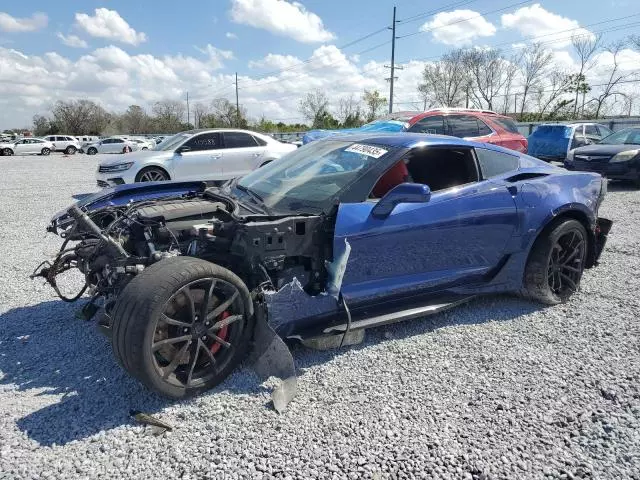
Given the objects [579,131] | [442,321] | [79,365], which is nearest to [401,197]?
[442,321]

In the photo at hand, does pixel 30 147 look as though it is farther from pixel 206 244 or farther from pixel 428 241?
pixel 428 241

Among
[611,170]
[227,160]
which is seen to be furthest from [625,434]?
[611,170]

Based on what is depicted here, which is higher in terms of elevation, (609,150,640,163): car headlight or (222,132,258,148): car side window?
(222,132,258,148): car side window

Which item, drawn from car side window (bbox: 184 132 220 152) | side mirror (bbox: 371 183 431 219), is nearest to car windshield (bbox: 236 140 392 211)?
side mirror (bbox: 371 183 431 219)

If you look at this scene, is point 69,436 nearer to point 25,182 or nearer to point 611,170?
point 611,170

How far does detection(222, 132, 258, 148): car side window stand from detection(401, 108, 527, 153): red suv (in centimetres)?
349

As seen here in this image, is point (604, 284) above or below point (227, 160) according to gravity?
below

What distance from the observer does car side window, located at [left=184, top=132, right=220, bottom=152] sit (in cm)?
994

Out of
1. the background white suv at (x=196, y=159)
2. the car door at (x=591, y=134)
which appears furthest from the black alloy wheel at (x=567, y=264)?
the car door at (x=591, y=134)

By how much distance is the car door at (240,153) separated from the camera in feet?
32.9

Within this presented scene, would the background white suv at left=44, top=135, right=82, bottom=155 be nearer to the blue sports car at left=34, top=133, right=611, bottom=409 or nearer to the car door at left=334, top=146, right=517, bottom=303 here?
the blue sports car at left=34, top=133, right=611, bottom=409

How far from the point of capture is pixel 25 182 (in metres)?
13.8

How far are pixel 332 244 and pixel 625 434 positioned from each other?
183 cm

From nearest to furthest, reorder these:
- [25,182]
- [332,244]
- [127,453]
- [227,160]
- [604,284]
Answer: [127,453], [332,244], [604,284], [227,160], [25,182]
